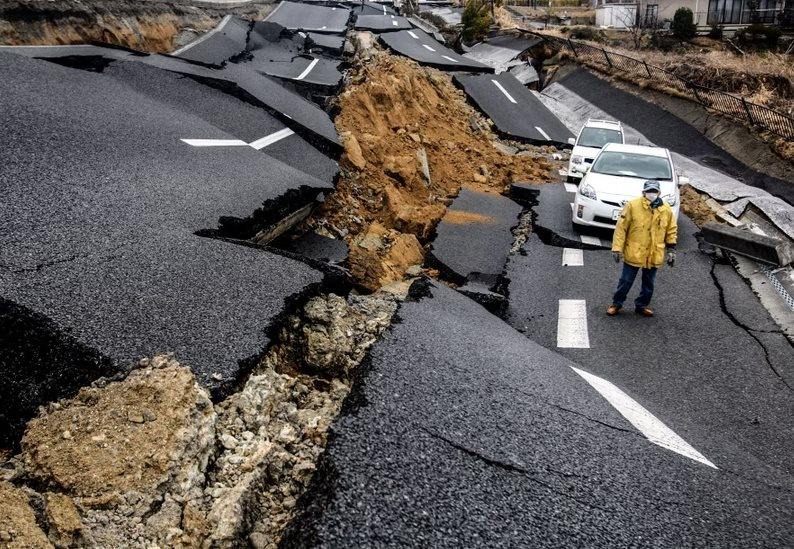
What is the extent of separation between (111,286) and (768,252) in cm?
908

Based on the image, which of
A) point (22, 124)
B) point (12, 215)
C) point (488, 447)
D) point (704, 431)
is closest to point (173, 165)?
point (22, 124)

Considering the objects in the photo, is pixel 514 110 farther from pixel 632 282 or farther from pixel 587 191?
pixel 632 282

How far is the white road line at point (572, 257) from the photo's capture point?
9.36 m

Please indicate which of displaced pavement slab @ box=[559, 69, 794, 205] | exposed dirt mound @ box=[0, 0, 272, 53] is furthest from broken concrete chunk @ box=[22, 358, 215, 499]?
displaced pavement slab @ box=[559, 69, 794, 205]

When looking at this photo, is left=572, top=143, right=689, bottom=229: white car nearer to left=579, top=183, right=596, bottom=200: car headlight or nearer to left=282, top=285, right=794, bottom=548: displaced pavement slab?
left=579, top=183, right=596, bottom=200: car headlight

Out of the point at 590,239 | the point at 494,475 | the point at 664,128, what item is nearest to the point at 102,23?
the point at 590,239

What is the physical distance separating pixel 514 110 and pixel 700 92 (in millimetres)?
6445

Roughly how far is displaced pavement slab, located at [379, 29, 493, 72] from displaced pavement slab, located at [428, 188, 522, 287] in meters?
11.2

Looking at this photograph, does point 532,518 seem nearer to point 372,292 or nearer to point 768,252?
point 372,292

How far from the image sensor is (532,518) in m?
2.97

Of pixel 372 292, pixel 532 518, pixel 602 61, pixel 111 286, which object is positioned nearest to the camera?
pixel 532 518

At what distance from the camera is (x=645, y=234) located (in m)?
7.16

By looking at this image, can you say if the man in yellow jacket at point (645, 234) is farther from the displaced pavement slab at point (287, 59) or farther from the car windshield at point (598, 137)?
the displaced pavement slab at point (287, 59)

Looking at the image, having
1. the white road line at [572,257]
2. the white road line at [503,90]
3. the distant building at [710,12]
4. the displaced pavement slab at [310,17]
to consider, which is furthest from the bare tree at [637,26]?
the white road line at [572,257]
